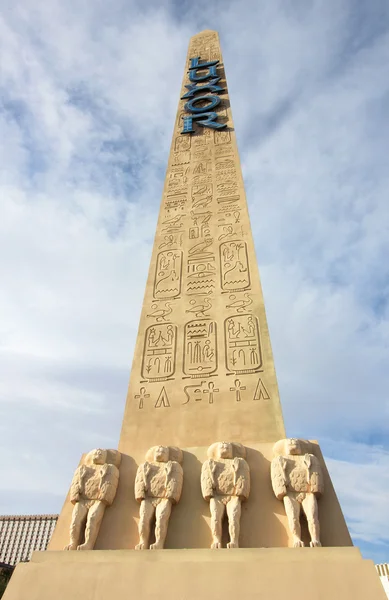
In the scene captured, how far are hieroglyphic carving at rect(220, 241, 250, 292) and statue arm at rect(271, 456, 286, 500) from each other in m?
2.60

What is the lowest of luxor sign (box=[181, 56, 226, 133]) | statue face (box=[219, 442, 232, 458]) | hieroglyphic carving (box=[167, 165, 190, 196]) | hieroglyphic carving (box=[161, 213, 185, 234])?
statue face (box=[219, 442, 232, 458])

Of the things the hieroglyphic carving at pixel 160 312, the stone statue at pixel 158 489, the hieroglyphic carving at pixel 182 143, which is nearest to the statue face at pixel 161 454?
the stone statue at pixel 158 489

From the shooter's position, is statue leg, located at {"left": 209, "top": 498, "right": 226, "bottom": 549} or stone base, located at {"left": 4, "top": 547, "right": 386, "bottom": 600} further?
statue leg, located at {"left": 209, "top": 498, "right": 226, "bottom": 549}

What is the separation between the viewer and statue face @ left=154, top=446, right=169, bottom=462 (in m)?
4.49

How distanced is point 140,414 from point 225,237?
3037mm

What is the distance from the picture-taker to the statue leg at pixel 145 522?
3.99 metres

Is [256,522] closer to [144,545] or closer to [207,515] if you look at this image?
[207,515]

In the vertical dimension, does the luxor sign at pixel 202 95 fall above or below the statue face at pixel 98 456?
above

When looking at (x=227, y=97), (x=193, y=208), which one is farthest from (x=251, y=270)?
(x=227, y=97)

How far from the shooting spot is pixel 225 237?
23.1ft

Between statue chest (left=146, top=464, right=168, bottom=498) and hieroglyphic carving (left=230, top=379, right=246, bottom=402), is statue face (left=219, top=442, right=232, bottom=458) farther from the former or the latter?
hieroglyphic carving (left=230, top=379, right=246, bottom=402)

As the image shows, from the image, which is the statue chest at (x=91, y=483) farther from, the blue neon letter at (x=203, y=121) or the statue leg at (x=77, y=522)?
the blue neon letter at (x=203, y=121)

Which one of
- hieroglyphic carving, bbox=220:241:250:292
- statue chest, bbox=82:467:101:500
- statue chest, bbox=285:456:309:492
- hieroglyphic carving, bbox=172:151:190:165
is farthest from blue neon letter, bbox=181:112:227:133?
statue chest, bbox=82:467:101:500

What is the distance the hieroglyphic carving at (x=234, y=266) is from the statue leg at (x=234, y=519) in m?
2.93
